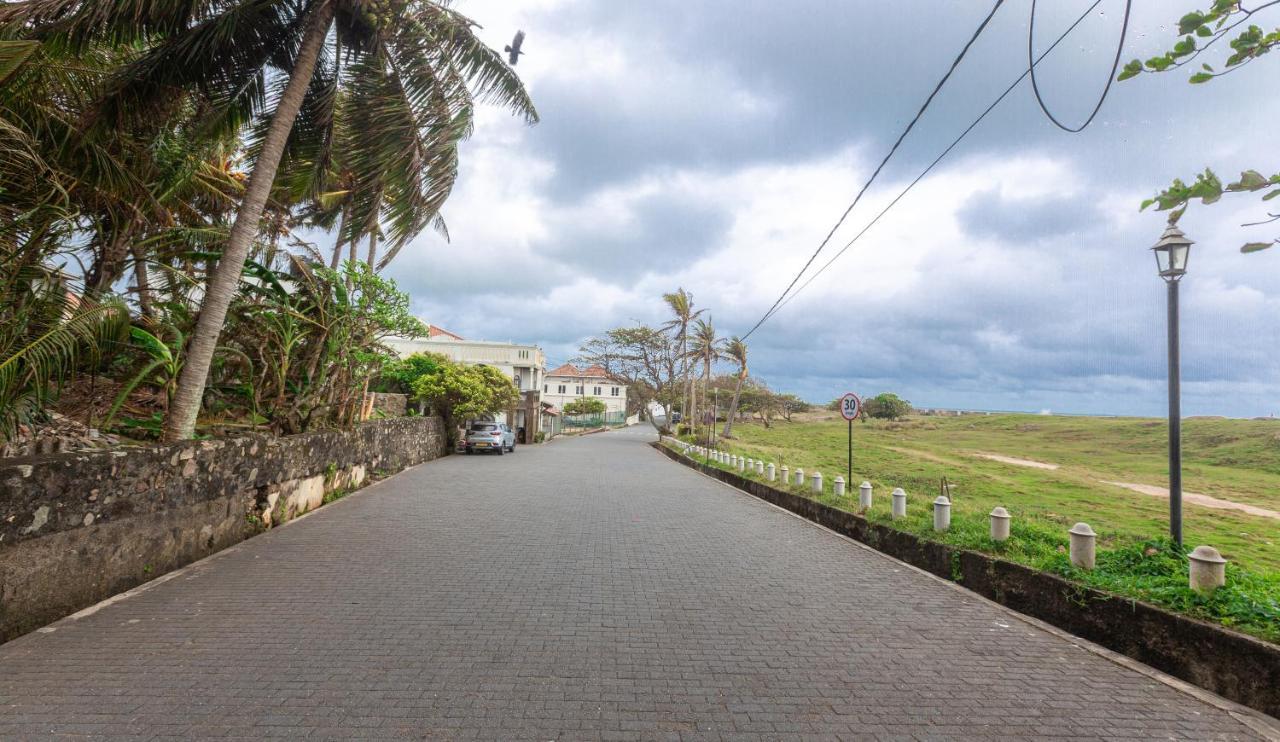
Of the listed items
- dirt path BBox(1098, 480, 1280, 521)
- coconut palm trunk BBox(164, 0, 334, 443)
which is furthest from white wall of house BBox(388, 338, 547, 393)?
dirt path BBox(1098, 480, 1280, 521)

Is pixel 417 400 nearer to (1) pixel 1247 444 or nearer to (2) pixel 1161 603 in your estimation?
(2) pixel 1161 603

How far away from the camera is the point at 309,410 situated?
10.8m

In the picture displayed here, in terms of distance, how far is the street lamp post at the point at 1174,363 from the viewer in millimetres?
5676

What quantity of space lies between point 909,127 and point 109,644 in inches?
399

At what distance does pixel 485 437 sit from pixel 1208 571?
23922mm

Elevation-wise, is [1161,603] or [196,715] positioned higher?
[1161,603]

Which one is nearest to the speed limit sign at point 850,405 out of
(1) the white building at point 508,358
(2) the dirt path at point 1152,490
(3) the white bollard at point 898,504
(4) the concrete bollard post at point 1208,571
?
(3) the white bollard at point 898,504

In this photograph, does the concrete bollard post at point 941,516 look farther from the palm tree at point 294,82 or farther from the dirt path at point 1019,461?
the dirt path at point 1019,461

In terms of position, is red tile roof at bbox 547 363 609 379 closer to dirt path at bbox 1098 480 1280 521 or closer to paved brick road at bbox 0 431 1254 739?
dirt path at bbox 1098 480 1280 521

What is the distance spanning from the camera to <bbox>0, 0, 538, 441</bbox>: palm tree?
694cm

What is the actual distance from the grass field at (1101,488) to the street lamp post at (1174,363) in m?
0.41

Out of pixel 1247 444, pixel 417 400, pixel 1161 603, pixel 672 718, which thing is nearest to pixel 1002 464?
pixel 1247 444

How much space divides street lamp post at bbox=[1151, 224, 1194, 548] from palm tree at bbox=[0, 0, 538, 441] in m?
8.22

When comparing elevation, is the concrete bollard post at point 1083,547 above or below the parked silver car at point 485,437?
above
